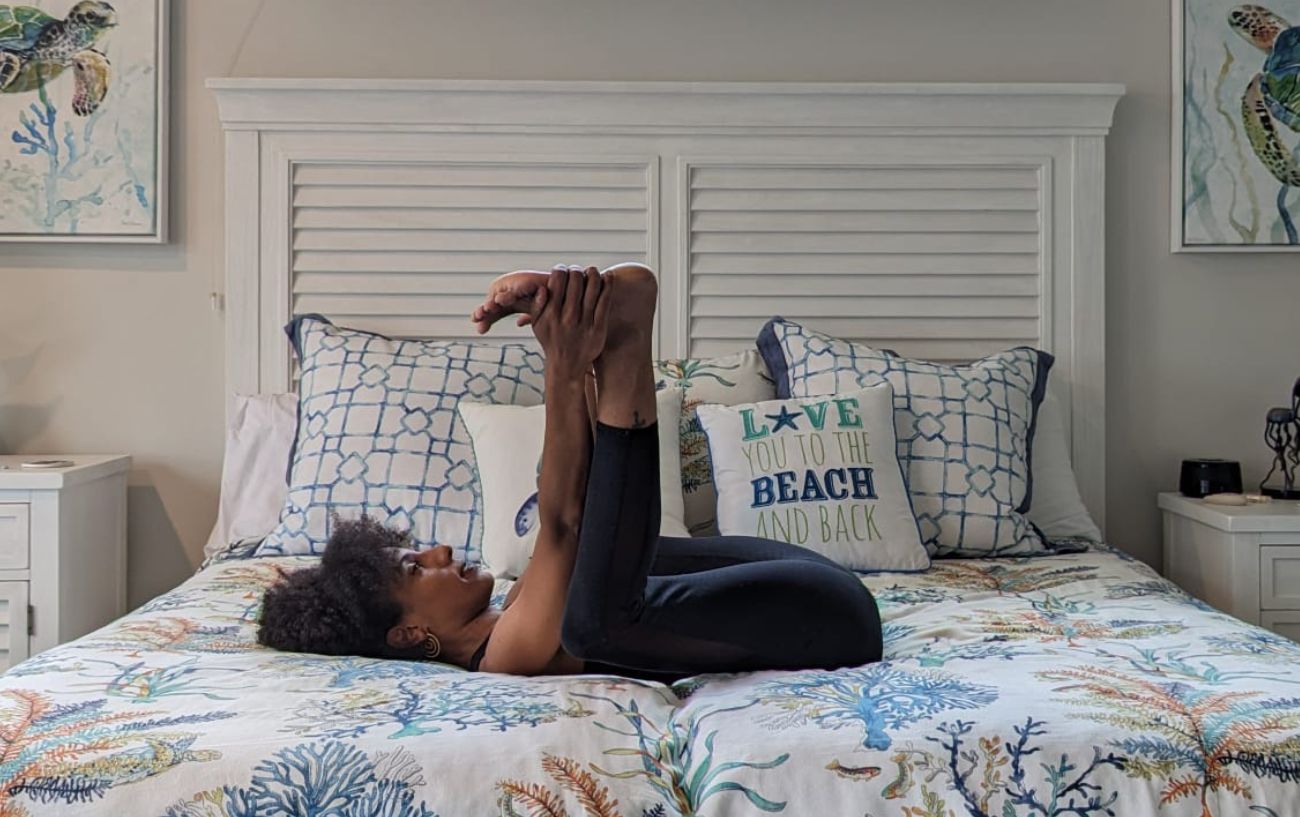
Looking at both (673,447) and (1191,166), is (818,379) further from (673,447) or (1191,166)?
(1191,166)

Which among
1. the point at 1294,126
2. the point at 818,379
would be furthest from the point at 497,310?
the point at 1294,126

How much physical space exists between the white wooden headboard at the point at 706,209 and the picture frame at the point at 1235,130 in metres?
0.24

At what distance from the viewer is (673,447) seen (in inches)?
88.8

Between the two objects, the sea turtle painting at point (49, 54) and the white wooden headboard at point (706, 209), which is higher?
the sea turtle painting at point (49, 54)

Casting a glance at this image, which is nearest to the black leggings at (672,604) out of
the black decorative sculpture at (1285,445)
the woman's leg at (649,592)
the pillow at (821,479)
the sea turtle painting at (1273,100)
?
the woman's leg at (649,592)

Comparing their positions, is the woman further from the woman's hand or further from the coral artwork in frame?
the coral artwork in frame

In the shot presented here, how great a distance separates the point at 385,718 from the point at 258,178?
1.87 m

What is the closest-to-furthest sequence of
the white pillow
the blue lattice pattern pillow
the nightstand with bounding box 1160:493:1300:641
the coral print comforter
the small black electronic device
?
the coral print comforter
the blue lattice pattern pillow
the nightstand with bounding box 1160:493:1300:641
the white pillow
the small black electronic device

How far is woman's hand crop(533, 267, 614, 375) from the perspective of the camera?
4.46 feet

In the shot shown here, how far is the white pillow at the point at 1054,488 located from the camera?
247 centimetres

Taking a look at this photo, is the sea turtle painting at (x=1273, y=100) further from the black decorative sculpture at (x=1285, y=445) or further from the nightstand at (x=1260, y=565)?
the nightstand at (x=1260, y=565)

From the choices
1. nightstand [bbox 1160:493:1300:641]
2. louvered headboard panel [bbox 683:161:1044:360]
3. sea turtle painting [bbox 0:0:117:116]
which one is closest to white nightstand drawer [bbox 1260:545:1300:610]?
nightstand [bbox 1160:493:1300:641]

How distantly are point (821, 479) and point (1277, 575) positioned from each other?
1007mm

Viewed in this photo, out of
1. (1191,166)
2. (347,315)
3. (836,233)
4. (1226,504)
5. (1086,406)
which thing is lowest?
(1226,504)
